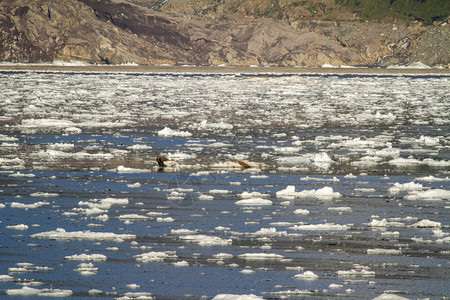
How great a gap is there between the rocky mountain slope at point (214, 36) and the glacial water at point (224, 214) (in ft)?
329

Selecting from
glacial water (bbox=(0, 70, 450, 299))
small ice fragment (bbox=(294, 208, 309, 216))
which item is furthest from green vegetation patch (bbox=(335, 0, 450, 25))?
small ice fragment (bbox=(294, 208, 309, 216))

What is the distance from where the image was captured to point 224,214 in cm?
948

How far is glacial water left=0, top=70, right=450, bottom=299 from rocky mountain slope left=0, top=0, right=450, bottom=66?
329ft

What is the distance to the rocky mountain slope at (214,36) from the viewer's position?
11594 cm

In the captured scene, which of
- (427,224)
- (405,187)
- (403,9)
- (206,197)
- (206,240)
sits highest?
(403,9)

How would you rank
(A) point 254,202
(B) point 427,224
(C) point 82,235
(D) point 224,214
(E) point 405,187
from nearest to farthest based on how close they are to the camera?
(C) point 82,235 → (B) point 427,224 → (D) point 224,214 → (A) point 254,202 → (E) point 405,187

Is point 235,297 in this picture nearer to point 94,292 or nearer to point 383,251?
point 94,292

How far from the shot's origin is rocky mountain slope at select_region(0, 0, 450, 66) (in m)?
116

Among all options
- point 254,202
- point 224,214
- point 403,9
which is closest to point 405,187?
point 254,202

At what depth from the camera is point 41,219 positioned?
9086 millimetres

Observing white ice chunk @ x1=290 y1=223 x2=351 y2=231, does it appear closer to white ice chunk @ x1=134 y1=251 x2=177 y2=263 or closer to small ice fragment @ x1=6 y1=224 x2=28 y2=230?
white ice chunk @ x1=134 y1=251 x2=177 y2=263

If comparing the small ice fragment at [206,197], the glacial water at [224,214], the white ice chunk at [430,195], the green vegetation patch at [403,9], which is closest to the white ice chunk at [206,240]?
the glacial water at [224,214]

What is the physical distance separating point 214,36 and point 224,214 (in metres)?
130

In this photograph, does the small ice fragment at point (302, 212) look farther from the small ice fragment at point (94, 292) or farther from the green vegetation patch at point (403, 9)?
the green vegetation patch at point (403, 9)
